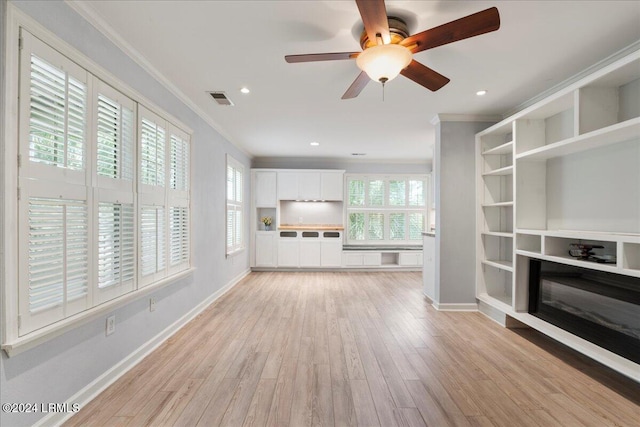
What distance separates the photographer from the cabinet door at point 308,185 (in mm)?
6449

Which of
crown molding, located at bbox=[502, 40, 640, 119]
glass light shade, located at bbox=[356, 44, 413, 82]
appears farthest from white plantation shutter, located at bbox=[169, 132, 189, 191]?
crown molding, located at bbox=[502, 40, 640, 119]

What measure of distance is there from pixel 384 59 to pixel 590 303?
2.62 meters

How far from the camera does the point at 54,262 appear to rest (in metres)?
1.61

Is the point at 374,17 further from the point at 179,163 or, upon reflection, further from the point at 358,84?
the point at 179,163

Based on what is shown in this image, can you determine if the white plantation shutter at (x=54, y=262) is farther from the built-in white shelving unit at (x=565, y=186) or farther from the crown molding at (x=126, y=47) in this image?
the built-in white shelving unit at (x=565, y=186)

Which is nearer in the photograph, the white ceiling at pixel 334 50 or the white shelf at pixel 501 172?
the white ceiling at pixel 334 50

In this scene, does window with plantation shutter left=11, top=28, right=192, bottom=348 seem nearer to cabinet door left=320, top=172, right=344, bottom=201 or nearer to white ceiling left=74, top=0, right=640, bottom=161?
white ceiling left=74, top=0, right=640, bottom=161

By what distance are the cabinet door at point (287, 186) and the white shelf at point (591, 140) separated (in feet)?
14.4

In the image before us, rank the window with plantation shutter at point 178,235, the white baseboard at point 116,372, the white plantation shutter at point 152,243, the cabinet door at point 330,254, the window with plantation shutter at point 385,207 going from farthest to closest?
the window with plantation shutter at point 385,207 → the cabinet door at point 330,254 → the window with plantation shutter at point 178,235 → the white plantation shutter at point 152,243 → the white baseboard at point 116,372

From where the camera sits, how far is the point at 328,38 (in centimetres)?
212

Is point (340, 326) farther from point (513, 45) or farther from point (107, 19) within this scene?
point (107, 19)

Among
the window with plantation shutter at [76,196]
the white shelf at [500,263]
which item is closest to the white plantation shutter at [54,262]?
the window with plantation shutter at [76,196]

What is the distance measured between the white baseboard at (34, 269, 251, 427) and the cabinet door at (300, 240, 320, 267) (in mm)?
3029

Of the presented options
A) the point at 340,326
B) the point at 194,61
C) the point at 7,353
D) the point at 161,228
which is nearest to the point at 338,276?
the point at 340,326
